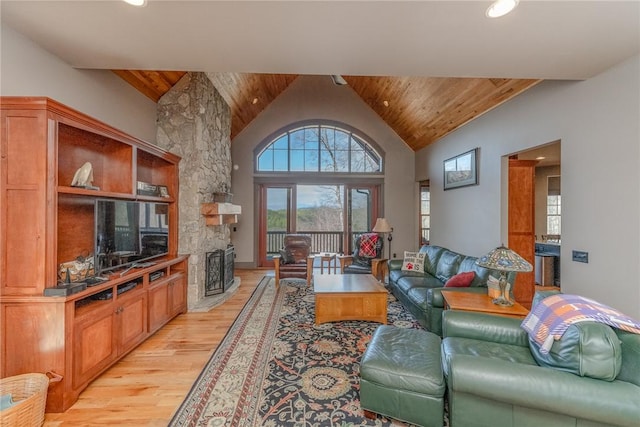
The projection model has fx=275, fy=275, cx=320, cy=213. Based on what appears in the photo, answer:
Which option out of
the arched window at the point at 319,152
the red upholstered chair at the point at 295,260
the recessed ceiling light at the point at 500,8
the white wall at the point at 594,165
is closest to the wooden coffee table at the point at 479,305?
the white wall at the point at 594,165

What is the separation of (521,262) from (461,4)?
85.1 inches

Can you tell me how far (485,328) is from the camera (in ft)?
7.09

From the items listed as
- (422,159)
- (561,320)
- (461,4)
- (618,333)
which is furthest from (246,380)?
(422,159)

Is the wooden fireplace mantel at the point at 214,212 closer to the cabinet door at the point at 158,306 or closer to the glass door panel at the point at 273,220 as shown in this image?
the cabinet door at the point at 158,306

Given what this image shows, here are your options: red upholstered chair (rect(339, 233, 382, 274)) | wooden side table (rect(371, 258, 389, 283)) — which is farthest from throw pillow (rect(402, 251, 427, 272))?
red upholstered chair (rect(339, 233, 382, 274))

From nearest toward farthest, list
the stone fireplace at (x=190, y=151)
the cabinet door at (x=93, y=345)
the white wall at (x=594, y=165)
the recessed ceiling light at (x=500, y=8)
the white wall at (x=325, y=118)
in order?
the recessed ceiling light at (x=500, y=8) < the cabinet door at (x=93, y=345) < the white wall at (x=594, y=165) < the stone fireplace at (x=190, y=151) < the white wall at (x=325, y=118)

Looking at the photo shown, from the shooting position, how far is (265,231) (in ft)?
23.2

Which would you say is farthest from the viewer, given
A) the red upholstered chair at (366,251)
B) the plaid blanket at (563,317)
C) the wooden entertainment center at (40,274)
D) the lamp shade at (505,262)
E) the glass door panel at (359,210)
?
the glass door panel at (359,210)

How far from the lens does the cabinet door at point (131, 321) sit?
2543mm

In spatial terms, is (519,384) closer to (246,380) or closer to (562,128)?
(246,380)

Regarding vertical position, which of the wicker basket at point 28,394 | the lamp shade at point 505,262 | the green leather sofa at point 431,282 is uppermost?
the lamp shade at point 505,262

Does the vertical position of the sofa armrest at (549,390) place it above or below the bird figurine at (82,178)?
below

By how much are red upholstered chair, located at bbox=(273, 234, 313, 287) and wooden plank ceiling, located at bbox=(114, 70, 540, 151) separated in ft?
10.0

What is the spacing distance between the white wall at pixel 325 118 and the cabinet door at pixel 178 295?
3.03m
